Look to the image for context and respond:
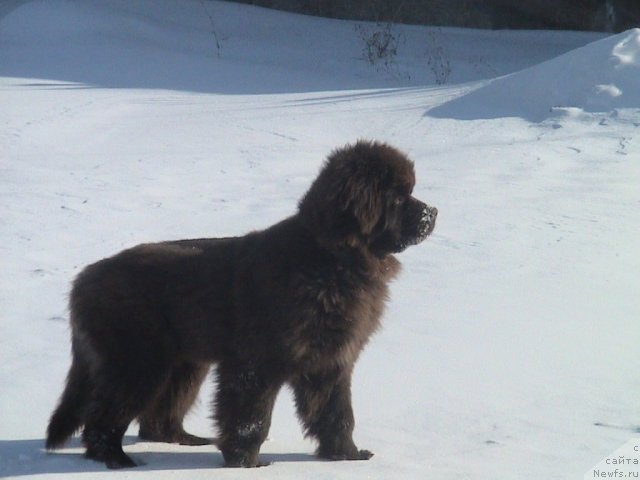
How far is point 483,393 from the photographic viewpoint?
5.84 metres

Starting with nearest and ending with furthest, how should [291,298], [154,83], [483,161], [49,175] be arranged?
[291,298] → [49,175] → [483,161] → [154,83]

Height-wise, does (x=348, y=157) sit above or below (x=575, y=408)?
above

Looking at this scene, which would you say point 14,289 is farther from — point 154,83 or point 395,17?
point 395,17

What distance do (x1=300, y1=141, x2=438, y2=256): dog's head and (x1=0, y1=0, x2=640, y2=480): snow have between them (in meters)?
1.05

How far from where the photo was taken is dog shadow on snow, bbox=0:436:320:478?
480 centimetres

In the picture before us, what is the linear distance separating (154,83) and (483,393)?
10.3 m

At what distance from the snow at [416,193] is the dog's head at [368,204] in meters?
1.05

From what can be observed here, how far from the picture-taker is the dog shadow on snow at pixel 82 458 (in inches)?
189

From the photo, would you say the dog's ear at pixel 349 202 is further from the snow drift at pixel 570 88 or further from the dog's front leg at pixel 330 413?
the snow drift at pixel 570 88

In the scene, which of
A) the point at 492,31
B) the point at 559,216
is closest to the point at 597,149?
the point at 559,216

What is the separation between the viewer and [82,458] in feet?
16.4

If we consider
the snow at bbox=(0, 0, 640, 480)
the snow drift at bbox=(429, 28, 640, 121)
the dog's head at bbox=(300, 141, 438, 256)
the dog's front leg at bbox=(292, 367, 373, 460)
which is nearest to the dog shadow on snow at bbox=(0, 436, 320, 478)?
the snow at bbox=(0, 0, 640, 480)

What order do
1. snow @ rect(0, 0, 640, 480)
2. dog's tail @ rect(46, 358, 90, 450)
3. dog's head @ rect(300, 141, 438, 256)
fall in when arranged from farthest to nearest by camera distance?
snow @ rect(0, 0, 640, 480)
dog's tail @ rect(46, 358, 90, 450)
dog's head @ rect(300, 141, 438, 256)

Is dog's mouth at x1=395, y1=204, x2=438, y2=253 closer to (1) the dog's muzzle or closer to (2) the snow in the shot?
(1) the dog's muzzle
